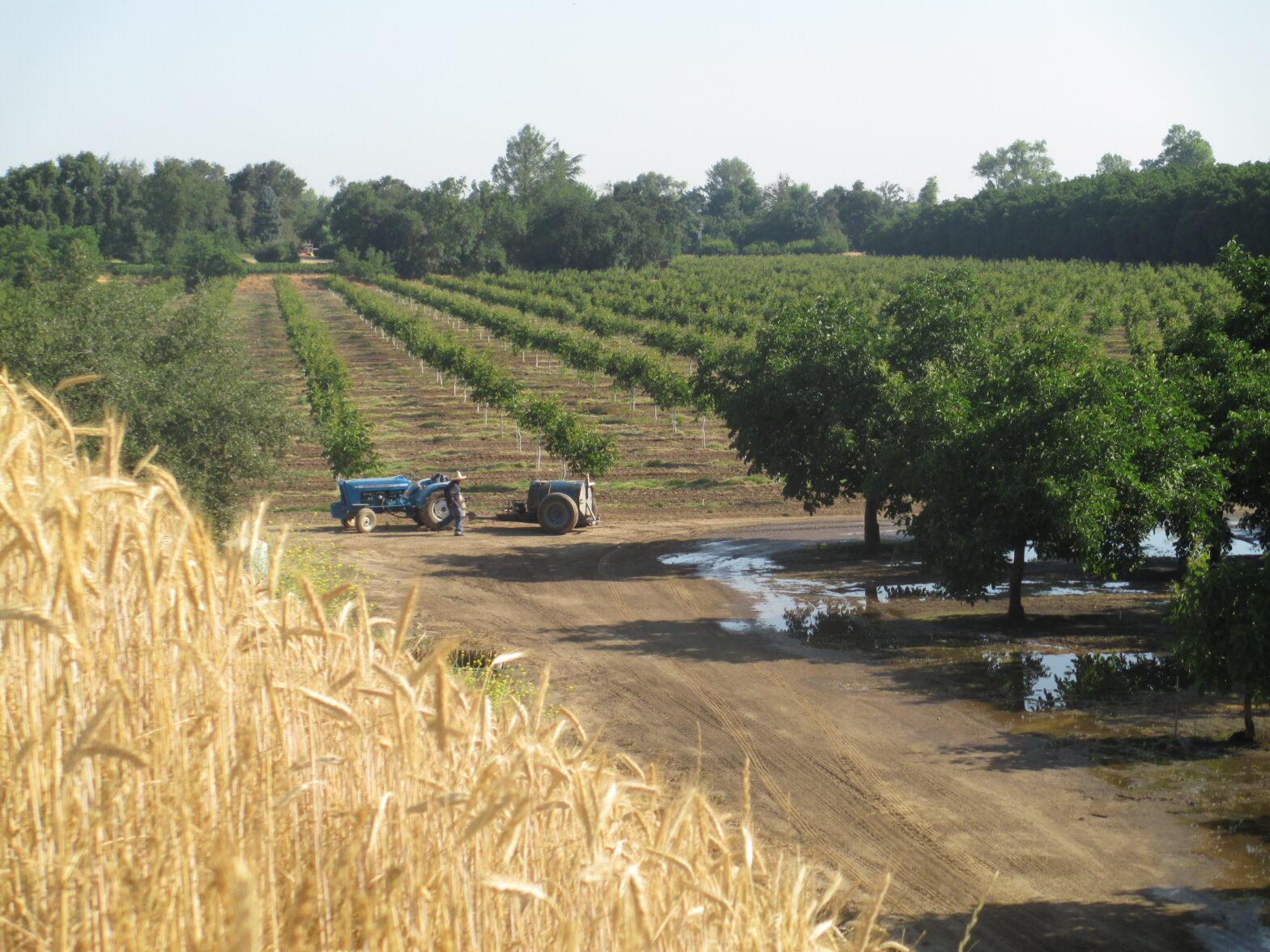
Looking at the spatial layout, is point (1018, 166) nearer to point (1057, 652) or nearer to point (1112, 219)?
point (1112, 219)

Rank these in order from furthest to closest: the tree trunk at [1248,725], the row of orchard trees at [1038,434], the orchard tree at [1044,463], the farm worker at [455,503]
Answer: the farm worker at [455,503]
the row of orchard trees at [1038,434]
the orchard tree at [1044,463]
the tree trunk at [1248,725]

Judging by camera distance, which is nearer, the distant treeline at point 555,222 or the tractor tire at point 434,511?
the tractor tire at point 434,511

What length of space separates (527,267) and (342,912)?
117921 millimetres

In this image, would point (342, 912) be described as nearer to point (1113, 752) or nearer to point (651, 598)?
point (1113, 752)

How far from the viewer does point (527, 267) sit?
118188 millimetres

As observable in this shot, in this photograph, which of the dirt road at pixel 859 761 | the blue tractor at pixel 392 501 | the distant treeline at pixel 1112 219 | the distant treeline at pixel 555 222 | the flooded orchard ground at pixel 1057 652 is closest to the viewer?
the dirt road at pixel 859 761

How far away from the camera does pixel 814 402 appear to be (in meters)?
23.0

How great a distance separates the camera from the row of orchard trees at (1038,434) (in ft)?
53.9

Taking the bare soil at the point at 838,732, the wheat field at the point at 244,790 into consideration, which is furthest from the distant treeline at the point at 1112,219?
the wheat field at the point at 244,790

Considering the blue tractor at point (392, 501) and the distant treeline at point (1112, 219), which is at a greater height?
the distant treeline at point (1112, 219)

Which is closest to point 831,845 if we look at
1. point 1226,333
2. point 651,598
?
point 651,598

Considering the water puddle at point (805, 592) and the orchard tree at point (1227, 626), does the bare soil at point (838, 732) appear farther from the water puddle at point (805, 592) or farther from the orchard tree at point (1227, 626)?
the orchard tree at point (1227, 626)

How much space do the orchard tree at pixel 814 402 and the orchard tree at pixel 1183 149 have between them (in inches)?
6899

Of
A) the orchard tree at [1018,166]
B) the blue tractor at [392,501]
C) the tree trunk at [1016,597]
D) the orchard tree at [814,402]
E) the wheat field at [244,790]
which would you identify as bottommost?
the tree trunk at [1016,597]
